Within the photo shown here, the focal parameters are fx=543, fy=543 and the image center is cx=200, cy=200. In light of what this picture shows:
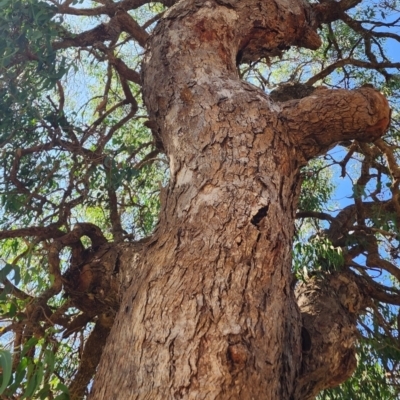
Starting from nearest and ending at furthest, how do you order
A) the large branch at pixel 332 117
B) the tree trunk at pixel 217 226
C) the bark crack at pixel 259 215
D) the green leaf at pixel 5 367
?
the green leaf at pixel 5 367 < the tree trunk at pixel 217 226 < the bark crack at pixel 259 215 < the large branch at pixel 332 117

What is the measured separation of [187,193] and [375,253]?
1990 millimetres

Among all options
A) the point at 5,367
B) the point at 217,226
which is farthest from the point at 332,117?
the point at 5,367

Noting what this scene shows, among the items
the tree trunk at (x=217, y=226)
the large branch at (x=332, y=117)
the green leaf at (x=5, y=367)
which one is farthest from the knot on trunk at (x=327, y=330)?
the green leaf at (x=5, y=367)

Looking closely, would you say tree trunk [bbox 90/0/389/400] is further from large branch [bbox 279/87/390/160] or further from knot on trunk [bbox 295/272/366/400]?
knot on trunk [bbox 295/272/366/400]

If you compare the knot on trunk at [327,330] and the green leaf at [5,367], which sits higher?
the knot on trunk at [327,330]

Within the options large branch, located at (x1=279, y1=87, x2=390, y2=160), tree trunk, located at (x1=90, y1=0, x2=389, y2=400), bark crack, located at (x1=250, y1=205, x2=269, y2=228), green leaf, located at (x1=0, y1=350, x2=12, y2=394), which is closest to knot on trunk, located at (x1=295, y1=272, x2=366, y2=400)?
tree trunk, located at (x1=90, y1=0, x2=389, y2=400)

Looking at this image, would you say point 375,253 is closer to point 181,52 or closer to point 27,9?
point 181,52

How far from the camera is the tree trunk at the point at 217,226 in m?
1.27

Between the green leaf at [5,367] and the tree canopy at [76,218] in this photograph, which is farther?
the tree canopy at [76,218]

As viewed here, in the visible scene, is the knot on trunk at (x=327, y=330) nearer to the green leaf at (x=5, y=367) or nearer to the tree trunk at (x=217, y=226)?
the tree trunk at (x=217, y=226)

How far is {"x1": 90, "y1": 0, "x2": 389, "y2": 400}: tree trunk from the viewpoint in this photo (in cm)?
127

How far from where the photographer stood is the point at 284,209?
5.65 ft

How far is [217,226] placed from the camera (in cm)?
152

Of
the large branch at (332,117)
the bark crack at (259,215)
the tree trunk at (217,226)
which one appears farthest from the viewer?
the large branch at (332,117)
